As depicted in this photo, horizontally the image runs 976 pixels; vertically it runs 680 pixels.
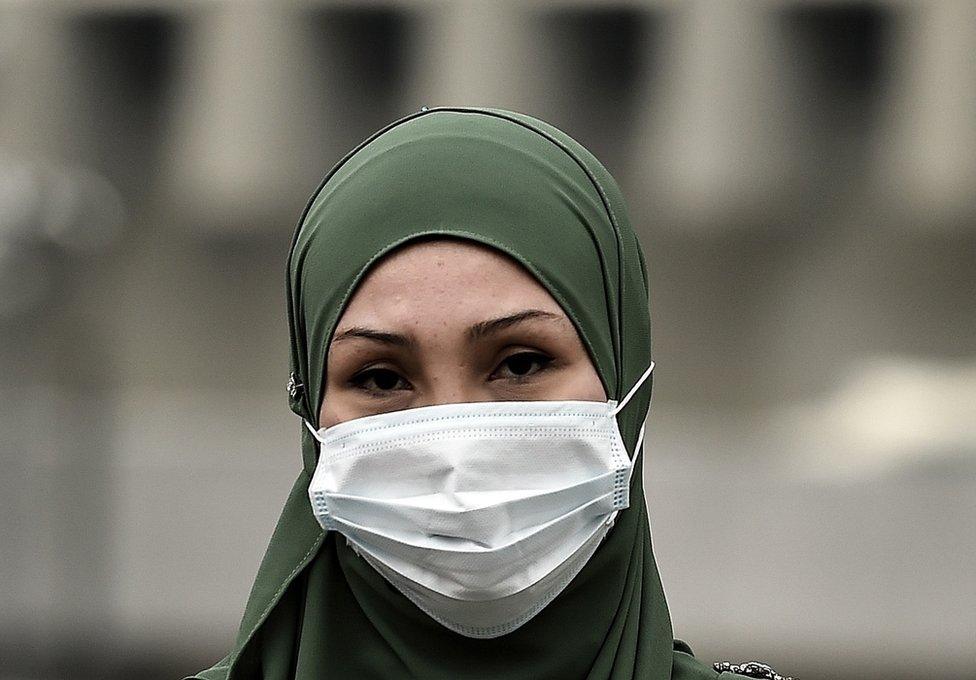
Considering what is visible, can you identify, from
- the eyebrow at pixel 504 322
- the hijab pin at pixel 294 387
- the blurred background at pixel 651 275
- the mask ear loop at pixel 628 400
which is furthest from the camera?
the blurred background at pixel 651 275

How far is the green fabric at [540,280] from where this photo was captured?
6.45 ft

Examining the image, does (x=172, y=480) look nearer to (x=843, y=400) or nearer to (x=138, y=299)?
(x=138, y=299)

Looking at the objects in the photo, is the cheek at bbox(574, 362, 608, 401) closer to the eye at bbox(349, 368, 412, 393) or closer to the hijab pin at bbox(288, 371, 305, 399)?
the eye at bbox(349, 368, 412, 393)

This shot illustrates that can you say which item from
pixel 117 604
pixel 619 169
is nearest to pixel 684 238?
pixel 619 169

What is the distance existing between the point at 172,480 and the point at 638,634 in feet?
21.9

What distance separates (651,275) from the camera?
775 cm

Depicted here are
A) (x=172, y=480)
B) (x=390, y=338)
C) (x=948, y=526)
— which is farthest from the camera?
(x=172, y=480)

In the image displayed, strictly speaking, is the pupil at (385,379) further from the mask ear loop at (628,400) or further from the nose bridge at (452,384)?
the mask ear loop at (628,400)

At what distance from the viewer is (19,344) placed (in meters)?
8.89

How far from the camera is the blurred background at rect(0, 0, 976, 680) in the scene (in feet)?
24.5

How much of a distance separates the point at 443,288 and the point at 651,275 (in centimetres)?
590

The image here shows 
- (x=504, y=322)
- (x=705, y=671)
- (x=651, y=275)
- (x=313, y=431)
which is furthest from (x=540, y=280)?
(x=651, y=275)

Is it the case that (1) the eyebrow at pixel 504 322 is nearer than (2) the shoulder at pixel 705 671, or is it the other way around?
(1) the eyebrow at pixel 504 322

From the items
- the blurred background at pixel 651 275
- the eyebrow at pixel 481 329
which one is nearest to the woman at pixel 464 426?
the eyebrow at pixel 481 329
